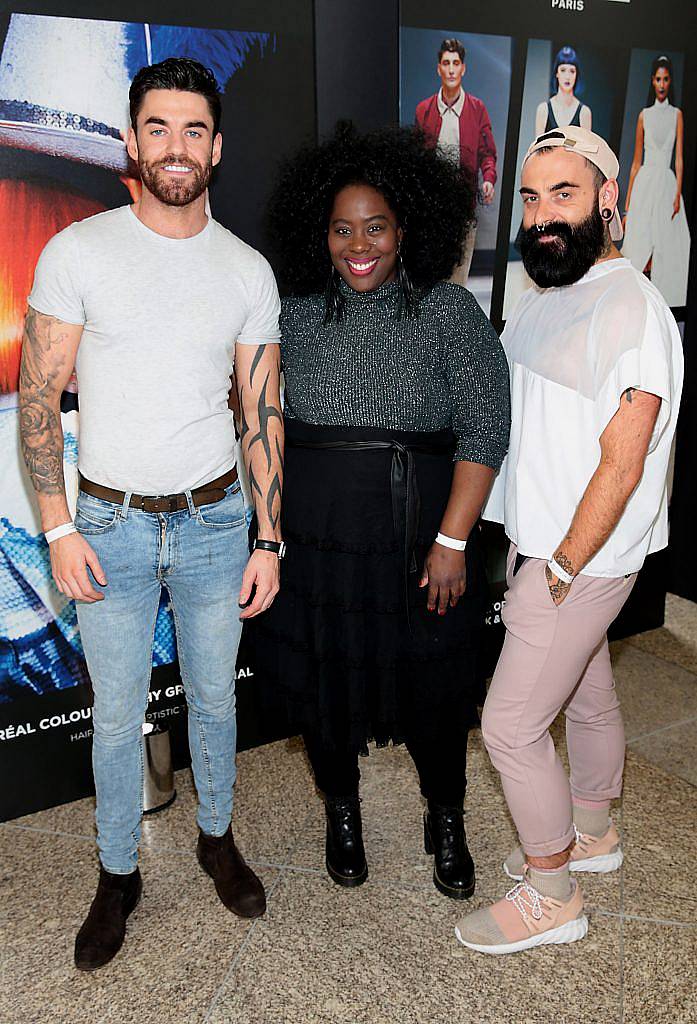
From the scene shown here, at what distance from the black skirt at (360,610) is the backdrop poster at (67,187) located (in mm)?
180

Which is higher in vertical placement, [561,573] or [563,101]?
[563,101]

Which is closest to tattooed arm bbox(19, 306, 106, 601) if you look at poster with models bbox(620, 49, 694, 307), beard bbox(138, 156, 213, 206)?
beard bbox(138, 156, 213, 206)

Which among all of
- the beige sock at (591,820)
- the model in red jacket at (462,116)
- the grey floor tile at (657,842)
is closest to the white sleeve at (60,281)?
the model in red jacket at (462,116)

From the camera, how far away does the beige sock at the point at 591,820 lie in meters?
2.33

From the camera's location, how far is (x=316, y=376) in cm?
197

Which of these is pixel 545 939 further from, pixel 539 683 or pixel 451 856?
pixel 539 683

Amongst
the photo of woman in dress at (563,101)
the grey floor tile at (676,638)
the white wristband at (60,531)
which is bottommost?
the grey floor tile at (676,638)

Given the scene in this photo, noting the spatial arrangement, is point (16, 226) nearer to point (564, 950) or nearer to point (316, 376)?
point (316, 376)

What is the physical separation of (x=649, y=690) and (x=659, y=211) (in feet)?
5.61

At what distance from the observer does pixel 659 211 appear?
332 centimetres

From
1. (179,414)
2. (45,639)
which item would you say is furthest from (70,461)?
(179,414)

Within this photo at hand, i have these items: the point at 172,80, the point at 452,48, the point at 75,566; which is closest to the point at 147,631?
the point at 75,566

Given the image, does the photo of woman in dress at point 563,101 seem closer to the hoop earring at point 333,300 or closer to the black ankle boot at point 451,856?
the hoop earring at point 333,300

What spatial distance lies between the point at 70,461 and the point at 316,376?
0.85 m
